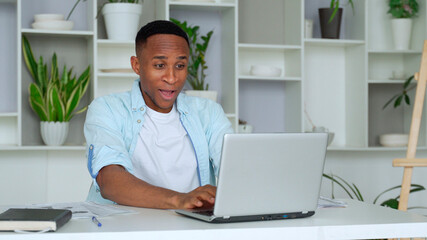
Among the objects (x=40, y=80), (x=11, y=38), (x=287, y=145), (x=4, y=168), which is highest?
(x=11, y=38)

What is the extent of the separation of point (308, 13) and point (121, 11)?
1.42 meters

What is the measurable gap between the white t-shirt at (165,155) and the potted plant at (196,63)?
150cm

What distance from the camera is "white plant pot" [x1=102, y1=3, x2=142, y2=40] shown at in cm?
368

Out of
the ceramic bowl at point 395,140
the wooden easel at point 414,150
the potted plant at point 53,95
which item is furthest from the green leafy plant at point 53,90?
the ceramic bowl at point 395,140

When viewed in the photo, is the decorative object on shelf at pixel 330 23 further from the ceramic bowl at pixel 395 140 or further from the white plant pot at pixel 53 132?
the white plant pot at pixel 53 132

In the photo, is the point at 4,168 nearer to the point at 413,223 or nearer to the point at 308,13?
the point at 308,13

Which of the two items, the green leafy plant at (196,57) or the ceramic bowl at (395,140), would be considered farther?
the ceramic bowl at (395,140)

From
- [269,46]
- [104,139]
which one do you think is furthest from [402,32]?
[104,139]

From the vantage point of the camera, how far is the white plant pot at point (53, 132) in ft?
11.8

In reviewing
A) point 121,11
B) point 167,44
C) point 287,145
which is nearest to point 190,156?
point 167,44

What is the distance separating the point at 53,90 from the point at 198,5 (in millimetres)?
1049

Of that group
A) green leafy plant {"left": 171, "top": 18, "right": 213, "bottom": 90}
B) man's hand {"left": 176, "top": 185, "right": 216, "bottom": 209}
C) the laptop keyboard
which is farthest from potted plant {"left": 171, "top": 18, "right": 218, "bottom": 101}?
the laptop keyboard

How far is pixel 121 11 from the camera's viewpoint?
12.0ft

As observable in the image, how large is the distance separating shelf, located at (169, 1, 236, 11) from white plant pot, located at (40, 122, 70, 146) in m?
1.02
